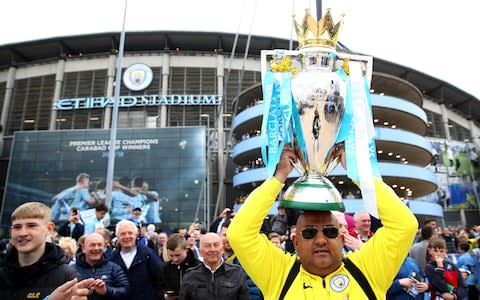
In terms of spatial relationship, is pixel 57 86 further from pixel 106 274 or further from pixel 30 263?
pixel 30 263

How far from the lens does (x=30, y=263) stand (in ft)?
8.90

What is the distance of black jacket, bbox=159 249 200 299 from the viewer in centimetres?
475

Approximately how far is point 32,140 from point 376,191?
36.8m

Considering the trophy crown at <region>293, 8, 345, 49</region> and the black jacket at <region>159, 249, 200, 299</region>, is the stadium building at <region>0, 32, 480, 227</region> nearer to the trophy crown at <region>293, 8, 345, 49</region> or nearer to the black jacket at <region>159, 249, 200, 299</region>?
the black jacket at <region>159, 249, 200, 299</region>

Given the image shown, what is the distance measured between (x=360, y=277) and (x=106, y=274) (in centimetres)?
319

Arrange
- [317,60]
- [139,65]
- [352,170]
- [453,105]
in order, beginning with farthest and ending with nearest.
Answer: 1. [453,105]
2. [139,65]
3. [317,60]
4. [352,170]

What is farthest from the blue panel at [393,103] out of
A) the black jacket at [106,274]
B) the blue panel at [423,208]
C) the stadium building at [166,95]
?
the black jacket at [106,274]

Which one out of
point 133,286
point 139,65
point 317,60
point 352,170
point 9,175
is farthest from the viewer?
point 139,65

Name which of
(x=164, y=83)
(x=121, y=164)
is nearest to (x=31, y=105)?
(x=121, y=164)

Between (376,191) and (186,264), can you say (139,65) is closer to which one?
(186,264)

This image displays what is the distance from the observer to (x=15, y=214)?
2.68m

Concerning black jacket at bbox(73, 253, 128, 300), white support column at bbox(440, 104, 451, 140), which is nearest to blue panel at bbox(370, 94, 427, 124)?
white support column at bbox(440, 104, 451, 140)

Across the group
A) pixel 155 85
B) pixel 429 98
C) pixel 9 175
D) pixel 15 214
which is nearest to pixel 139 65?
pixel 155 85

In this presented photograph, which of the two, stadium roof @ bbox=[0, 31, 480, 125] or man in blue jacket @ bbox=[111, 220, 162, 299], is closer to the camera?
man in blue jacket @ bbox=[111, 220, 162, 299]
